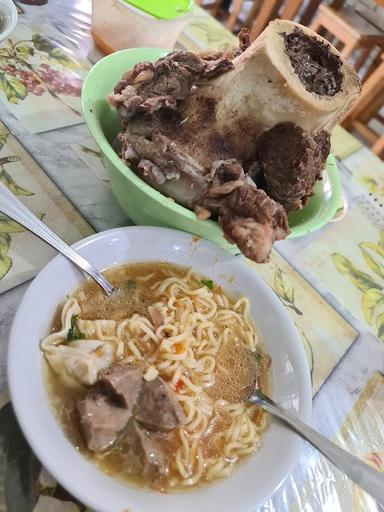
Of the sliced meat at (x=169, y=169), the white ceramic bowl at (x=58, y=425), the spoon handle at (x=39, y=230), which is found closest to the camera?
the white ceramic bowl at (x=58, y=425)

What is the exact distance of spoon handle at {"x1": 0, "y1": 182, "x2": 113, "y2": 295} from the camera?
1.06 meters

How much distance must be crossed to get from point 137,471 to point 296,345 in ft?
1.62

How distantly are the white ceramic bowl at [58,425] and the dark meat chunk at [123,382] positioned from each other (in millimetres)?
128

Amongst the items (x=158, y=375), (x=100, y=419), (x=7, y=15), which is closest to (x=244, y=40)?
(x=7, y=15)

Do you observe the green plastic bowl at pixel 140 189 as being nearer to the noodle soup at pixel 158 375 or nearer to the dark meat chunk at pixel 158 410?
the noodle soup at pixel 158 375

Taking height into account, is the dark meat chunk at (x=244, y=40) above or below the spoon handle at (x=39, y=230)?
above

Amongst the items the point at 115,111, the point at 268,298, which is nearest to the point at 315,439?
the point at 268,298

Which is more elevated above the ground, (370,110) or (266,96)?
(266,96)

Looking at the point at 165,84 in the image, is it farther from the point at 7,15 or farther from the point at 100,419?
the point at 100,419

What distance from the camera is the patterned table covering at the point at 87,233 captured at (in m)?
1.08

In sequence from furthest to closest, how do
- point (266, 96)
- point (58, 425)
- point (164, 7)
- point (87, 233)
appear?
1. point (164, 7)
2. point (87, 233)
3. point (266, 96)
4. point (58, 425)

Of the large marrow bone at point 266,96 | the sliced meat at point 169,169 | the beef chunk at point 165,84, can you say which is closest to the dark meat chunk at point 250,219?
the sliced meat at point 169,169

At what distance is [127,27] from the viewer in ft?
5.80

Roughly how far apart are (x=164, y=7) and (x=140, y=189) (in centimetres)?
103
